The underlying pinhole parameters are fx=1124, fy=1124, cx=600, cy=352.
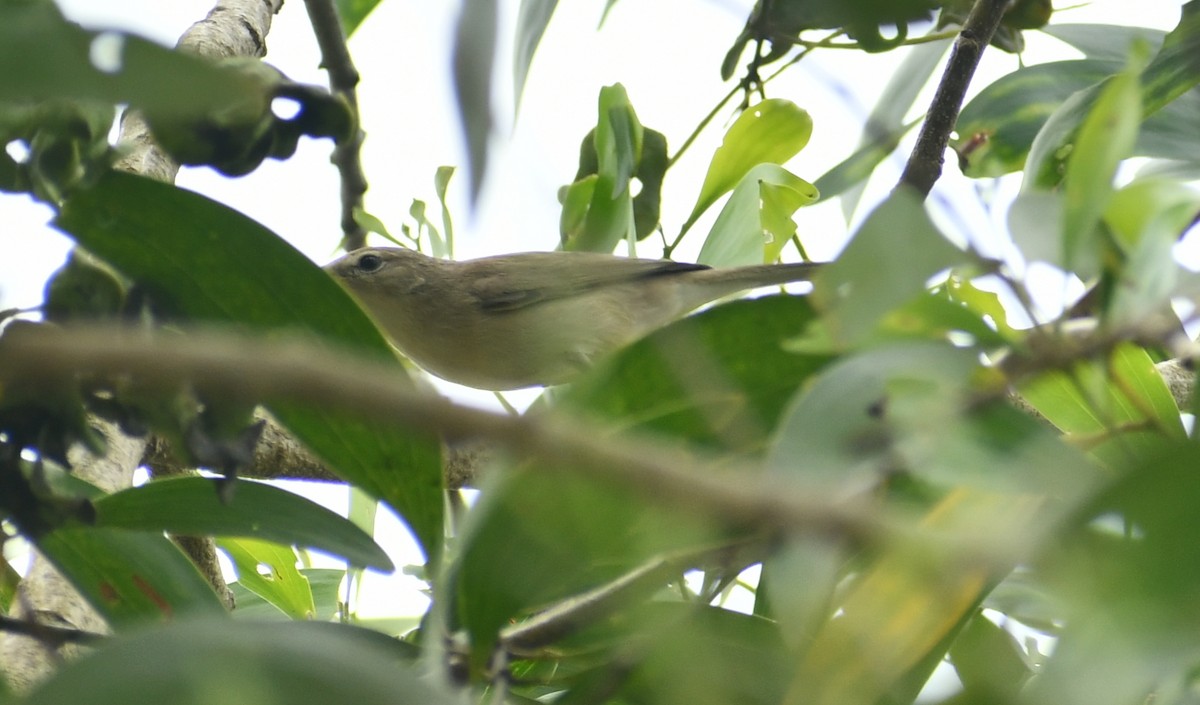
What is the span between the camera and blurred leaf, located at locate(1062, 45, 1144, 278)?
1.07 metres

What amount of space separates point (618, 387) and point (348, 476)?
39 centimetres

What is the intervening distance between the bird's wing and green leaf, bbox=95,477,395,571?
3.24 meters

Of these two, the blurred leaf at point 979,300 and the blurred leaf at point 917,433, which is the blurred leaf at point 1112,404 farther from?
the blurred leaf at point 917,433

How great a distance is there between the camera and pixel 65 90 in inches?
21.2

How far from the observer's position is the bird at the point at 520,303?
438cm

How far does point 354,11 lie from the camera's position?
171 cm

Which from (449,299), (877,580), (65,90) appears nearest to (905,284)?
(877,580)

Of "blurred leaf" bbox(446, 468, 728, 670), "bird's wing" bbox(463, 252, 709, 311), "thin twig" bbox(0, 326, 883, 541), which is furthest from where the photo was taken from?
"bird's wing" bbox(463, 252, 709, 311)

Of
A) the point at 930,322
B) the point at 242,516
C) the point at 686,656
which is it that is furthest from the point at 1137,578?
the point at 242,516

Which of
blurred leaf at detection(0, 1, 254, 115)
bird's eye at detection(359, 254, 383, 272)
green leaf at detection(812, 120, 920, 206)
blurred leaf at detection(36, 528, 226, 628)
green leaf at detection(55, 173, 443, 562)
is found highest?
bird's eye at detection(359, 254, 383, 272)

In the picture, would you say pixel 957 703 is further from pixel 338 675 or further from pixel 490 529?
pixel 490 529

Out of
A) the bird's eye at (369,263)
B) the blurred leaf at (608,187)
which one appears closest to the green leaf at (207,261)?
the blurred leaf at (608,187)

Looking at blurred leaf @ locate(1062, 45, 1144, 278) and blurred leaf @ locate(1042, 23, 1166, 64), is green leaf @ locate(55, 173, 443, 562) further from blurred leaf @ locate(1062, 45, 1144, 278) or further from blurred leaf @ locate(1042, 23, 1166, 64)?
blurred leaf @ locate(1042, 23, 1166, 64)

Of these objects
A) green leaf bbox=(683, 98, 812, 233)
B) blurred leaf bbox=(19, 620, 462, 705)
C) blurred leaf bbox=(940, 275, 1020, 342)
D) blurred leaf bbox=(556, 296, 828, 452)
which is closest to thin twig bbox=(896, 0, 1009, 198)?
green leaf bbox=(683, 98, 812, 233)
